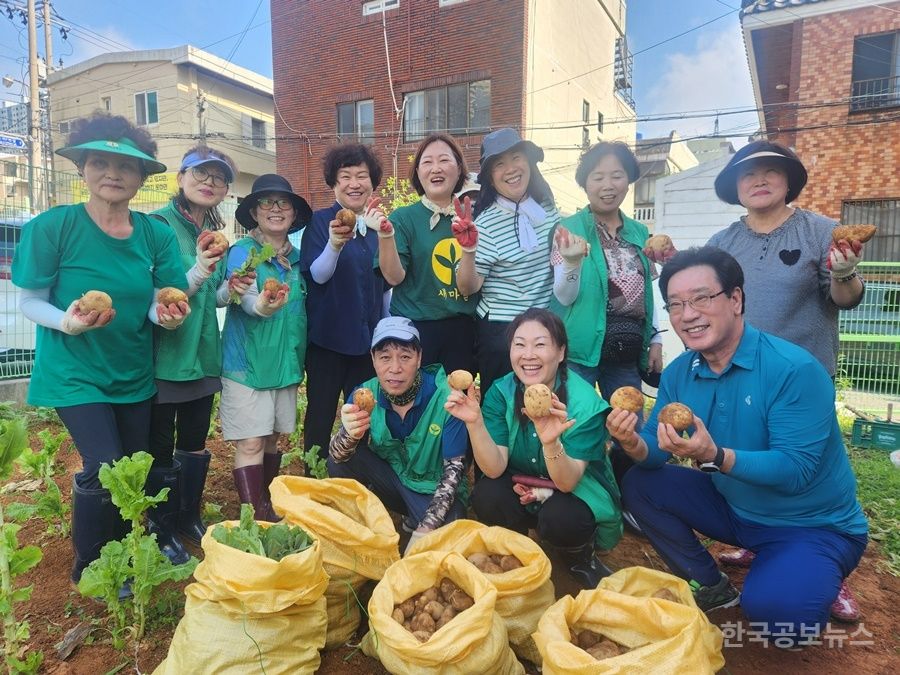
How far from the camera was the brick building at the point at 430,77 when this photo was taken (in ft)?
44.3

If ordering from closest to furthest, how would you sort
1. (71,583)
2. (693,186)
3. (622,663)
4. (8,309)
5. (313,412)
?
(622,663)
(71,583)
(313,412)
(8,309)
(693,186)

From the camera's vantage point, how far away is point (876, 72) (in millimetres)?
→ 10148

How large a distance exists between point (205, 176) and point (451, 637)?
8.21 ft

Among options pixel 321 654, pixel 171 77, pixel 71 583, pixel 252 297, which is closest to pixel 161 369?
pixel 252 297

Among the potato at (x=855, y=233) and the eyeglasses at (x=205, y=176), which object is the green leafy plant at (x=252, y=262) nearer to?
the eyeglasses at (x=205, y=176)

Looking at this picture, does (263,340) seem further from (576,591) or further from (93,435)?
(576,591)

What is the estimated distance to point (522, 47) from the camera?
1313cm

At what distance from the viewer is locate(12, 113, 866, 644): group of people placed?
2.27 metres

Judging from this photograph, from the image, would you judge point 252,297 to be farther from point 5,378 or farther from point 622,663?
point 5,378

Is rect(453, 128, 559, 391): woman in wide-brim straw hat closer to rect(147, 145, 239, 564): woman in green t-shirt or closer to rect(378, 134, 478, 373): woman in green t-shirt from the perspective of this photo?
rect(378, 134, 478, 373): woman in green t-shirt

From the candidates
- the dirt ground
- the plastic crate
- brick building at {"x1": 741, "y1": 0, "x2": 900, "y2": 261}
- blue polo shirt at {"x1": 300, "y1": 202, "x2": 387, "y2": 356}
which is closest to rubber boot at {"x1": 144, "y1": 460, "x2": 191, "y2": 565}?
the dirt ground

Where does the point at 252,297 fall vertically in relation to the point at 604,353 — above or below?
above

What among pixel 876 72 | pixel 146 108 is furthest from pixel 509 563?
pixel 146 108

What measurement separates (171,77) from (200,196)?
18.9 meters
